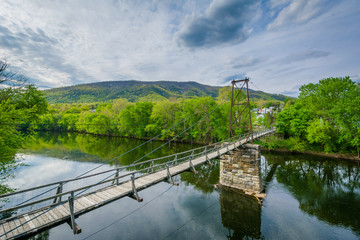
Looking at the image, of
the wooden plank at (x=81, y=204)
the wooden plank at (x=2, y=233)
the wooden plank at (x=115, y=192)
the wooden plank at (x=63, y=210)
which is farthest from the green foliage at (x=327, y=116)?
the wooden plank at (x=2, y=233)

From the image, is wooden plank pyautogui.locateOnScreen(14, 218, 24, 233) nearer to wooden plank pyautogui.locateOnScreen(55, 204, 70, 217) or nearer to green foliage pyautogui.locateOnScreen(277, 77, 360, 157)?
wooden plank pyautogui.locateOnScreen(55, 204, 70, 217)

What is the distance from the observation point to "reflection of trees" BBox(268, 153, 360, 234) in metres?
11.3

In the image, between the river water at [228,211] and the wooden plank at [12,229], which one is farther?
the river water at [228,211]

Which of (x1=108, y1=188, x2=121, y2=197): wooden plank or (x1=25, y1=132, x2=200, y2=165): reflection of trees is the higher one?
(x1=108, y1=188, x2=121, y2=197): wooden plank

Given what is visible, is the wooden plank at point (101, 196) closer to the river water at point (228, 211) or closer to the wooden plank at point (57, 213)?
the wooden plank at point (57, 213)

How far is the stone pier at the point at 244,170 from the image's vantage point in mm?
13523

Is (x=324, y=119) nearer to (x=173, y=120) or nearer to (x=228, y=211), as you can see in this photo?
(x=228, y=211)

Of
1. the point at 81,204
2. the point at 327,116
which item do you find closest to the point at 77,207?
the point at 81,204

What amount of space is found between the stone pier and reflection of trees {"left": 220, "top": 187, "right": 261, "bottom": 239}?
76 centimetres

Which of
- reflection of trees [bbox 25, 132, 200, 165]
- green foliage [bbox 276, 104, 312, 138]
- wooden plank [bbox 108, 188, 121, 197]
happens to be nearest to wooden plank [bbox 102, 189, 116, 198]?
wooden plank [bbox 108, 188, 121, 197]

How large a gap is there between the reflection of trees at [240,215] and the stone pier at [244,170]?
0.76m

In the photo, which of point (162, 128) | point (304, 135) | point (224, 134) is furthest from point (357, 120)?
point (162, 128)

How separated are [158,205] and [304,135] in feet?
81.0

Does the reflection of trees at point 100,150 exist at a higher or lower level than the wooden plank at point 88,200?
lower
